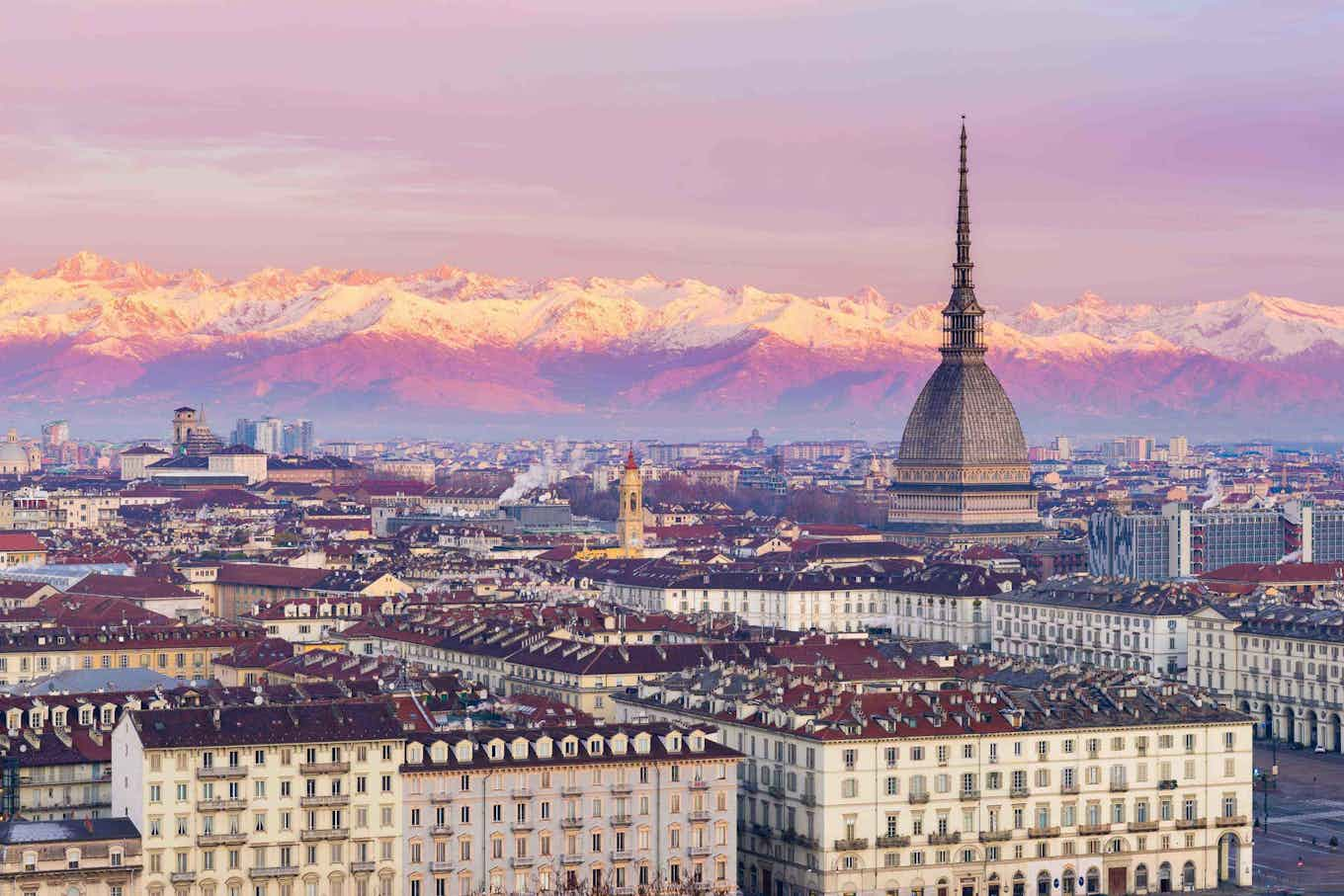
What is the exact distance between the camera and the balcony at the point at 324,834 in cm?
6644

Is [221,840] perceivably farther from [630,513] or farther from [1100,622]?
[630,513]

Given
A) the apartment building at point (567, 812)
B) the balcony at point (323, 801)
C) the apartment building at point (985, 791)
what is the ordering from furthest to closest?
the apartment building at point (985, 791) < the apartment building at point (567, 812) < the balcony at point (323, 801)

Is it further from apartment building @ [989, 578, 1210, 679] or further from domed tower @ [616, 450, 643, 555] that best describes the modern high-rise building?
apartment building @ [989, 578, 1210, 679]

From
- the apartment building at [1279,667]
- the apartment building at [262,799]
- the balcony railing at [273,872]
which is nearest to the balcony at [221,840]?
the apartment building at [262,799]

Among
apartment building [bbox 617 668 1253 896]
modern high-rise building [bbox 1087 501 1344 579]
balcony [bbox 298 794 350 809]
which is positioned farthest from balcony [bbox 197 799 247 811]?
modern high-rise building [bbox 1087 501 1344 579]

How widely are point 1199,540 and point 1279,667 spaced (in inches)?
2441

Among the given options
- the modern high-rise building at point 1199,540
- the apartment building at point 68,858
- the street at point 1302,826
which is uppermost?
the modern high-rise building at point 1199,540

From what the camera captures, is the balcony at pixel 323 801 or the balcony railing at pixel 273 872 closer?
the balcony railing at pixel 273 872

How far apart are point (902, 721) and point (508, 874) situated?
35.9ft

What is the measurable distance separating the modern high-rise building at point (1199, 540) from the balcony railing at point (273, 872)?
94874mm

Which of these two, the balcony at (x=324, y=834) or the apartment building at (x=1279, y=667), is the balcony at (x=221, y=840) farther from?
the apartment building at (x=1279, y=667)

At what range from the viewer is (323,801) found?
6656 cm

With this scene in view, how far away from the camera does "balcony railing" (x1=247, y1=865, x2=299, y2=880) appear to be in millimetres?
65750

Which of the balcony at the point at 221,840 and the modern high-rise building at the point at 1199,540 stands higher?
the modern high-rise building at the point at 1199,540
